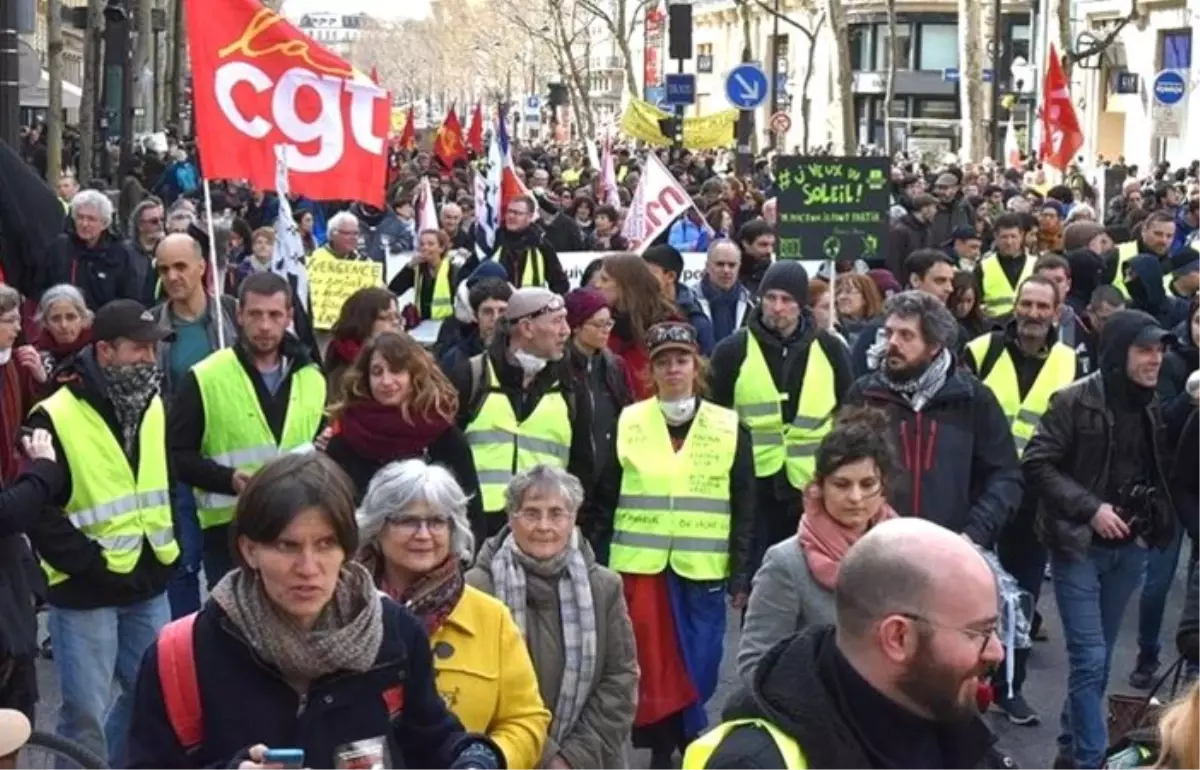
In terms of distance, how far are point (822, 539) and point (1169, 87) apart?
23.3m

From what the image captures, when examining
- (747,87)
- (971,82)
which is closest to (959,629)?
(747,87)

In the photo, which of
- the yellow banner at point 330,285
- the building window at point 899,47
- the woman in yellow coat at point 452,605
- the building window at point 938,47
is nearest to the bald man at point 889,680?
the woman in yellow coat at point 452,605

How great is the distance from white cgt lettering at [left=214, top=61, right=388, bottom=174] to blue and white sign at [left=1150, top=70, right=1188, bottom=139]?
1968 centimetres

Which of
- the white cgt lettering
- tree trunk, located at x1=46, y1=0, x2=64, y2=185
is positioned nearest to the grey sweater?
the white cgt lettering

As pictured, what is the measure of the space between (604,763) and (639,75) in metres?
99.9

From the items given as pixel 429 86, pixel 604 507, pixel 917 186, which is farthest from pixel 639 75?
pixel 604 507

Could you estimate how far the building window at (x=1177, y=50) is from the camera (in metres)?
48.4

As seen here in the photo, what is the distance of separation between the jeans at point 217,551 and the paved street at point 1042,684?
103 centimetres

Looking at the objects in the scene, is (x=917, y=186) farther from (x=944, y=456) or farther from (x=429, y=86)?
(x=429, y=86)

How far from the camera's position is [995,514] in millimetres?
6941

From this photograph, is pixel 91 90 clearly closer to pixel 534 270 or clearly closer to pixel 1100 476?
pixel 534 270

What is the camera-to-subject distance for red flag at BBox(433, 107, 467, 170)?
3266cm

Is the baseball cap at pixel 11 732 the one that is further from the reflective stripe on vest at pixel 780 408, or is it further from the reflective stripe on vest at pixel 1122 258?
the reflective stripe on vest at pixel 1122 258

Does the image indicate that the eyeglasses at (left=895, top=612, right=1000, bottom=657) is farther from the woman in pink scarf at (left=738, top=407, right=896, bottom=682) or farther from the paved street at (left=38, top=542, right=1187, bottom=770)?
Result: the paved street at (left=38, top=542, right=1187, bottom=770)
